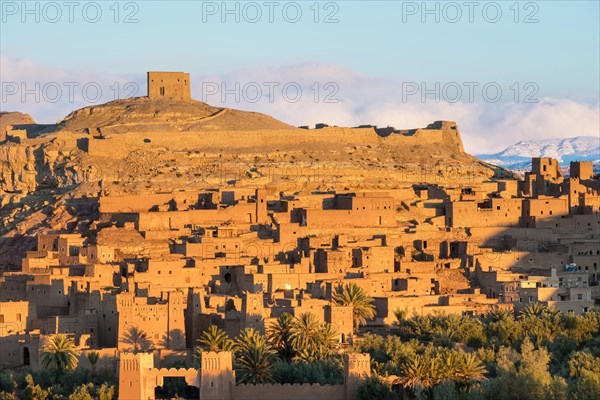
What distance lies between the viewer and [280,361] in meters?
57.7

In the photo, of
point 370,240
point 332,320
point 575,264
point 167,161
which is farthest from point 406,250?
point 167,161

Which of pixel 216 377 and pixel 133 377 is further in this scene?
pixel 133 377

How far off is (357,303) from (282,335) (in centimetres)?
492

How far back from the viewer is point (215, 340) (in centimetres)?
5834

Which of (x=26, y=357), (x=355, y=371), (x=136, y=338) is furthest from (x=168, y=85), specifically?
(x=355, y=371)

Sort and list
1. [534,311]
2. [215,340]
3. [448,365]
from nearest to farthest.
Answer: [448,365]
[215,340]
[534,311]

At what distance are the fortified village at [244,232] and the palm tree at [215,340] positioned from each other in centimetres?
73

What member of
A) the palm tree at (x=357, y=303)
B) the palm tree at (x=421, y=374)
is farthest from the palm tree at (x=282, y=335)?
the palm tree at (x=421, y=374)

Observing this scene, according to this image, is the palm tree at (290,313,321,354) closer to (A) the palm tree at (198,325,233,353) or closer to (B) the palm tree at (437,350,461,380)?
(A) the palm tree at (198,325,233,353)

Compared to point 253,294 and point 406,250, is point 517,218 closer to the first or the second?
point 406,250

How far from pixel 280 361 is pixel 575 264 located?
61.7ft

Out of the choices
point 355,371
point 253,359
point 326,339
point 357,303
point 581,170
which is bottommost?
point 355,371

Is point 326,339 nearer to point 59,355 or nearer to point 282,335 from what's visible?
point 282,335

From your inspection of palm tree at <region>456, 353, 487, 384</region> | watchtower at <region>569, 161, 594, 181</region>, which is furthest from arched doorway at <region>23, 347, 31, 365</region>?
watchtower at <region>569, 161, 594, 181</region>
